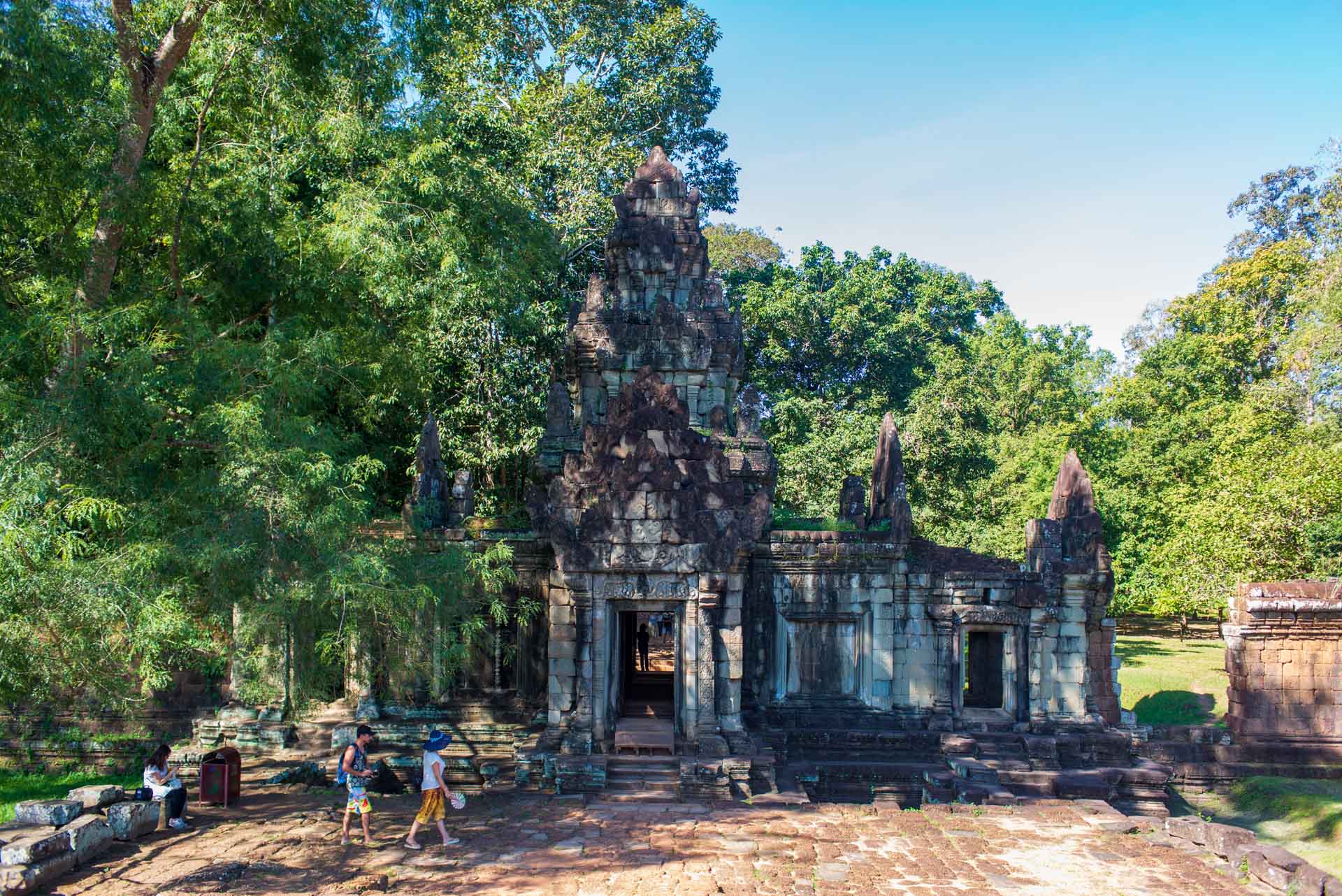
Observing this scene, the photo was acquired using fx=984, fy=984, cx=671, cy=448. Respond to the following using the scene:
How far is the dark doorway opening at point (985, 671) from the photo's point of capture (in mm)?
17344

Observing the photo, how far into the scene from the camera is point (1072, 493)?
16.3m

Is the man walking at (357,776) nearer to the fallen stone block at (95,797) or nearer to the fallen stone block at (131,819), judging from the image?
the fallen stone block at (131,819)

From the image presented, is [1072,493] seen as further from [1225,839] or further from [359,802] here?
[359,802]

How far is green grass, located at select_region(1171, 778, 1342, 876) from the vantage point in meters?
14.1

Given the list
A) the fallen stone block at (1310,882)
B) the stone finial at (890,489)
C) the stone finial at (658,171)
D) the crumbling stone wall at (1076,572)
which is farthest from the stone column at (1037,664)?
the stone finial at (658,171)

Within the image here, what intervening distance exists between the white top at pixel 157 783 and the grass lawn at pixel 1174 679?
17771mm

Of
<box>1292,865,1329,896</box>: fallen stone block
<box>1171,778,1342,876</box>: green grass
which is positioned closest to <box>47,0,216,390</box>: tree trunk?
<box>1292,865,1329,896</box>: fallen stone block

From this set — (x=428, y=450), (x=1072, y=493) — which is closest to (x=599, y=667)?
(x=428, y=450)

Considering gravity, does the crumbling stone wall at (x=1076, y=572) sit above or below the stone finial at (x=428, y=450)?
below

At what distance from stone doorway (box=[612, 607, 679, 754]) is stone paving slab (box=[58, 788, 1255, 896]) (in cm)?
126

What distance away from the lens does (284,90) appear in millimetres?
13805

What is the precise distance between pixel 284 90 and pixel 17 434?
21.1ft

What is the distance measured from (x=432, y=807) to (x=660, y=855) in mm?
2383

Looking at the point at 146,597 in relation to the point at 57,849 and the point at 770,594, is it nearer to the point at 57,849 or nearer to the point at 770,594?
the point at 57,849
